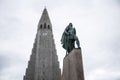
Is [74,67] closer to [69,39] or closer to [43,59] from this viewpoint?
[69,39]

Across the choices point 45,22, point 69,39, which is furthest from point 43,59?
point 69,39

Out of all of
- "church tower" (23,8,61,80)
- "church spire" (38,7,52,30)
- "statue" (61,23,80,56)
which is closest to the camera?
"statue" (61,23,80,56)

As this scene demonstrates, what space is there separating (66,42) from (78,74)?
2.96 metres

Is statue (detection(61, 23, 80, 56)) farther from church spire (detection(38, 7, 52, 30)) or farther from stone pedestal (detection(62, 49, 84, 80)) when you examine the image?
church spire (detection(38, 7, 52, 30))

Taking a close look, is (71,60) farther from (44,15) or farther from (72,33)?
(44,15)

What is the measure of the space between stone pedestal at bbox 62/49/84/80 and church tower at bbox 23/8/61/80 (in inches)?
1820

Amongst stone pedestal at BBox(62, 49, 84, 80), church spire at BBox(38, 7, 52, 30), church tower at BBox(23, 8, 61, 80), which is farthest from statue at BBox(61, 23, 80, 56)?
church spire at BBox(38, 7, 52, 30)

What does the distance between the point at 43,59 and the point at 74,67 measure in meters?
51.4

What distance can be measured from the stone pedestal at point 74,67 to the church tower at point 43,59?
46233 mm

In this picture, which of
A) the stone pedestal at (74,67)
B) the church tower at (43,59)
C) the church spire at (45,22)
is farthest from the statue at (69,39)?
the church spire at (45,22)

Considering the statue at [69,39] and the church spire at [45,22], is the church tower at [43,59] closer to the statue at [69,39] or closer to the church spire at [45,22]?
the church spire at [45,22]

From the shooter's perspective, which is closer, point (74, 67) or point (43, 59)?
point (74, 67)

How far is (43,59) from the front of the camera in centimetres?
5978

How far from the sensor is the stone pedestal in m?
8.81
